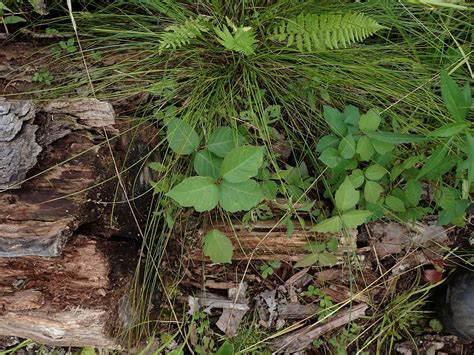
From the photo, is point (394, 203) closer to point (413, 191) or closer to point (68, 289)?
point (413, 191)

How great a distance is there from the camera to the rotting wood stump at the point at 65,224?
1.40 m

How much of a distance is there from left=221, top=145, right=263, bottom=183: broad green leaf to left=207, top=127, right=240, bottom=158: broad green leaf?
158 millimetres

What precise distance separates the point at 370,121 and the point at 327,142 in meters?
0.16

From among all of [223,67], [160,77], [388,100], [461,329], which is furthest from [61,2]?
[461,329]

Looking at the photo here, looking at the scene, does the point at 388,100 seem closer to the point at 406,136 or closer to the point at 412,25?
the point at 412,25

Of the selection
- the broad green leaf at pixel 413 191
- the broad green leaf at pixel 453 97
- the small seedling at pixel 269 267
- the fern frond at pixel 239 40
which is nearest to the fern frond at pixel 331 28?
the fern frond at pixel 239 40

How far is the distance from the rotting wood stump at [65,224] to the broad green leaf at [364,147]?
0.76 metres

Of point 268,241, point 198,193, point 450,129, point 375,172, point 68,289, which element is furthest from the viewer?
point 268,241

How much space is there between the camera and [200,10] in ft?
6.09

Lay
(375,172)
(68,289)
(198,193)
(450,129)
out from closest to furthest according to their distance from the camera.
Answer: (450,129) < (198,193) < (68,289) < (375,172)

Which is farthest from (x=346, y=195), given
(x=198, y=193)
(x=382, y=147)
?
(x=198, y=193)

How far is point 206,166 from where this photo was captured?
154cm

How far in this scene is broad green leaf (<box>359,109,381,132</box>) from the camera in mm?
1564

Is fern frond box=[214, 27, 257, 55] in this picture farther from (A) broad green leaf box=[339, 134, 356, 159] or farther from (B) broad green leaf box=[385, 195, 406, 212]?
(B) broad green leaf box=[385, 195, 406, 212]
